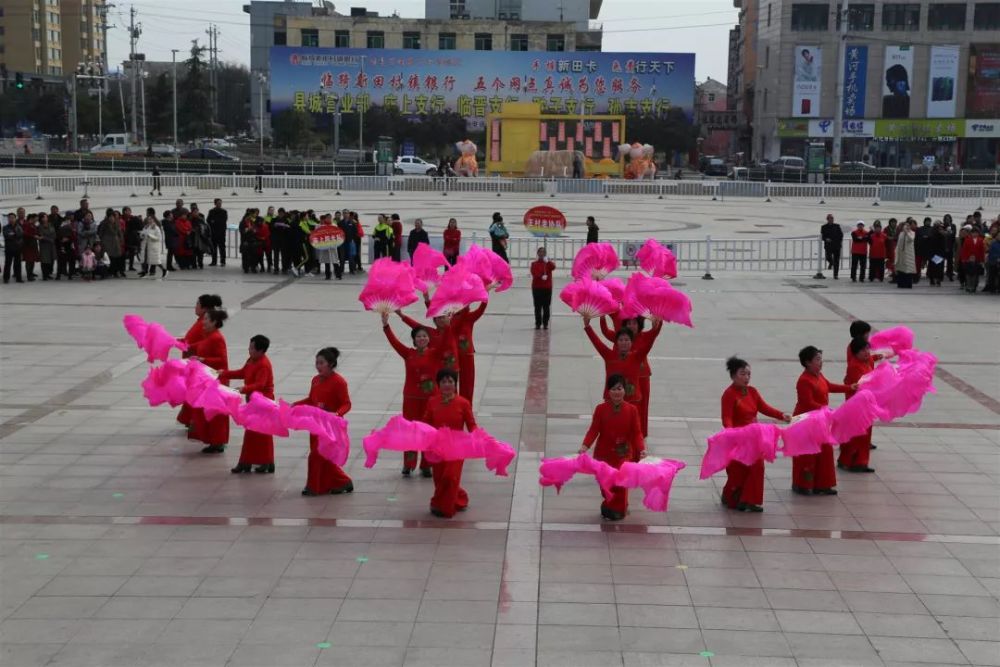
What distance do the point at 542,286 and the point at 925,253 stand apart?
9.91m

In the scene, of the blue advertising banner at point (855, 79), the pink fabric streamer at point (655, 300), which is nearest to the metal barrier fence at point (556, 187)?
the blue advertising banner at point (855, 79)

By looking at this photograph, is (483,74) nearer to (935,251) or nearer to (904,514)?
(935,251)

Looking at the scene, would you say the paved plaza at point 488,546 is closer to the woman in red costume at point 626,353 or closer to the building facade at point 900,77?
the woman in red costume at point 626,353

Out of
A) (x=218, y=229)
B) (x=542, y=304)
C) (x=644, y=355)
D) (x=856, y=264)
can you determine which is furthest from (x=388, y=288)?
(x=856, y=264)

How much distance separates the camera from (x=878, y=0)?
76.3 meters

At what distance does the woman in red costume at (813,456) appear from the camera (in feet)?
31.9

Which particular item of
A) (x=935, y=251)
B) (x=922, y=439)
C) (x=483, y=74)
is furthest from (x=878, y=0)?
(x=922, y=439)

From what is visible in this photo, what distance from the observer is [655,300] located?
10.4 m

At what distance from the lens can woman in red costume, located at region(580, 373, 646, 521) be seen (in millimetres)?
9008

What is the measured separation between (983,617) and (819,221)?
32.9 m

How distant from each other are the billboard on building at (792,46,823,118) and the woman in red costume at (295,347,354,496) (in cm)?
7282

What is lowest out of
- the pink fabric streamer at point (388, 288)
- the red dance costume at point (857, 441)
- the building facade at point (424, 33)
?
the red dance costume at point (857, 441)

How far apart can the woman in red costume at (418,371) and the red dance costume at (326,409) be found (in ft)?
2.31

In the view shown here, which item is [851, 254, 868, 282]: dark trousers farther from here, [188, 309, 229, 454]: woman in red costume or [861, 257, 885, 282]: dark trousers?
[188, 309, 229, 454]: woman in red costume
